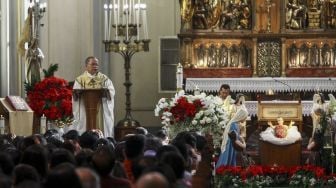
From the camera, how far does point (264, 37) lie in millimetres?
23078

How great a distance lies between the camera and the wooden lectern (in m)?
16.3

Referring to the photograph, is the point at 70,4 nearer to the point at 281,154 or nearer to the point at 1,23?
the point at 1,23

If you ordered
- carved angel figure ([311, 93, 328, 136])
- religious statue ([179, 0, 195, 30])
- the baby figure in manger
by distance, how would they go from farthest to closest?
religious statue ([179, 0, 195, 30]) < carved angel figure ([311, 93, 328, 136]) < the baby figure in manger

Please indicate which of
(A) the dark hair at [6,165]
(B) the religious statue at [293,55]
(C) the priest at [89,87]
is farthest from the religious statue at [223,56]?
(A) the dark hair at [6,165]

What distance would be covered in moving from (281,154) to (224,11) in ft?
22.6

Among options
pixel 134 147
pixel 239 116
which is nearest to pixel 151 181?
pixel 134 147

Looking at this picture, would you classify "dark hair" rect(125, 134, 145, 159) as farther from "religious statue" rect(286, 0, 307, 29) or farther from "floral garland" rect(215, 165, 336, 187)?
"religious statue" rect(286, 0, 307, 29)

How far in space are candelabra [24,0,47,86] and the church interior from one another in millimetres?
31

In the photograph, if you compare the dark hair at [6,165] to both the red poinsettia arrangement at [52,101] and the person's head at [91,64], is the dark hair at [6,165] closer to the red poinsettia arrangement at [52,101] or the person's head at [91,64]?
the person's head at [91,64]

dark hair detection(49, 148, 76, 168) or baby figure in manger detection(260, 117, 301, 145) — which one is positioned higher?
dark hair detection(49, 148, 76, 168)

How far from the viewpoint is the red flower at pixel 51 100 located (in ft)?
Result: 58.9

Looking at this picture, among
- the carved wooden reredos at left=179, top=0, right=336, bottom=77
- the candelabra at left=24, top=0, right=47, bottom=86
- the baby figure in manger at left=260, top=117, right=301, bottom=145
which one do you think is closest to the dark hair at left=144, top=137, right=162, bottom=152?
the baby figure in manger at left=260, top=117, right=301, bottom=145

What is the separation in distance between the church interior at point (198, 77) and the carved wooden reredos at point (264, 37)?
0.02 metres

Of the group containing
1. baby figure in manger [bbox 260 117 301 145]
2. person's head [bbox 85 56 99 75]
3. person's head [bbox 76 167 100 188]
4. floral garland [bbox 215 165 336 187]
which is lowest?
floral garland [bbox 215 165 336 187]
